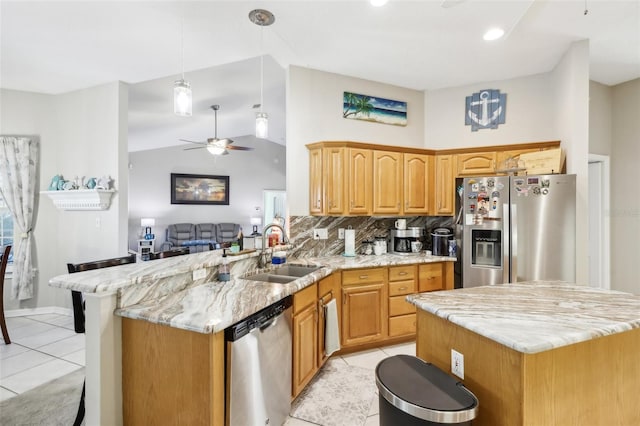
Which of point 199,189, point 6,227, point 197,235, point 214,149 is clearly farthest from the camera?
point 199,189

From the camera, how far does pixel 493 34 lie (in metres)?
2.84

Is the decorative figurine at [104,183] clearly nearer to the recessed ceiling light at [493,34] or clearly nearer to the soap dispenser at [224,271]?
the soap dispenser at [224,271]

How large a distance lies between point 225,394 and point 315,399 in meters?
1.07

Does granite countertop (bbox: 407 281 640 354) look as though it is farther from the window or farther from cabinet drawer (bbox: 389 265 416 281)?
the window

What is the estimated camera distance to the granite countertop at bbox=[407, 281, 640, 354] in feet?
3.99

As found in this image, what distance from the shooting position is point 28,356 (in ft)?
9.86

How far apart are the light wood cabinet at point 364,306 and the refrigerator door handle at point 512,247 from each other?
1.21m

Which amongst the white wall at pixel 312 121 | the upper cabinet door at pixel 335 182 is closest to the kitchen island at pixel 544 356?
the upper cabinet door at pixel 335 182

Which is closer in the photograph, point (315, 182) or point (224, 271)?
point (224, 271)

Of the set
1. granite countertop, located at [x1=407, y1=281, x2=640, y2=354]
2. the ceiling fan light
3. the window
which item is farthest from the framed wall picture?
granite countertop, located at [x1=407, y1=281, x2=640, y2=354]

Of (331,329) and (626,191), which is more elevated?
(626,191)

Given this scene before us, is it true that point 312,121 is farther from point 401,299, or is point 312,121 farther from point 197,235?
point 197,235

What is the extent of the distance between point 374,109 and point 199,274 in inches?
111

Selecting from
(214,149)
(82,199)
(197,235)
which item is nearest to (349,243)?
(82,199)
